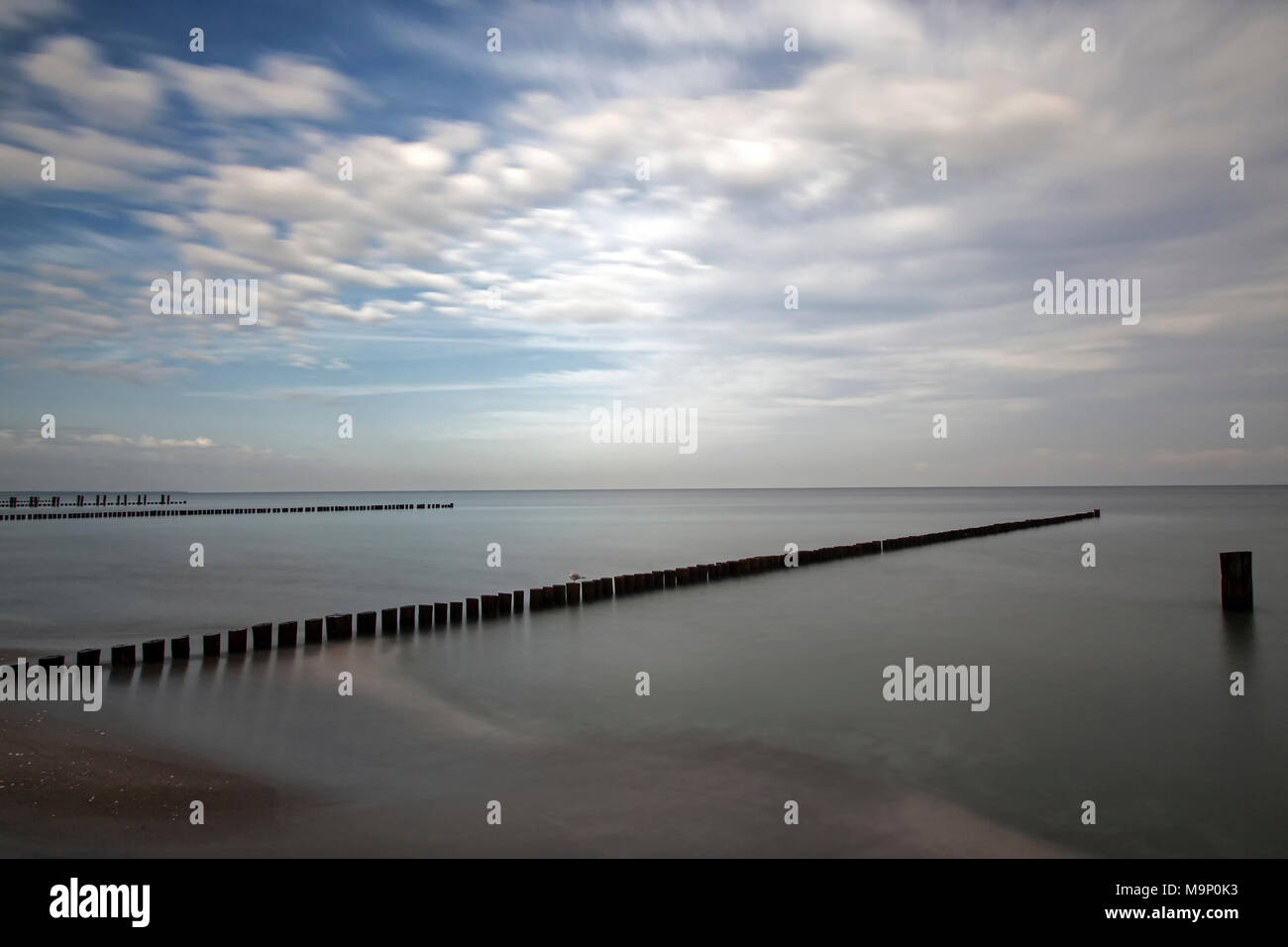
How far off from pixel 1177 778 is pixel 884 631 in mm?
8952

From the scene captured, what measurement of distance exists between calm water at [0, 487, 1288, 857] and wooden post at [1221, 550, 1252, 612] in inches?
18.2

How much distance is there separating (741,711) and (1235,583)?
15.7m

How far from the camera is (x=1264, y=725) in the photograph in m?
10.6

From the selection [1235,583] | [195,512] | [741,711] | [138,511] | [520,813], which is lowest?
[741,711]

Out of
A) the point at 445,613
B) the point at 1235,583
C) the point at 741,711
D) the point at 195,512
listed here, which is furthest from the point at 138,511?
the point at 1235,583

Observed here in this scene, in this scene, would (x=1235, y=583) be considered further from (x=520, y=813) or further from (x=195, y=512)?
(x=195, y=512)

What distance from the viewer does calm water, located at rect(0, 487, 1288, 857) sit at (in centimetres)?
752

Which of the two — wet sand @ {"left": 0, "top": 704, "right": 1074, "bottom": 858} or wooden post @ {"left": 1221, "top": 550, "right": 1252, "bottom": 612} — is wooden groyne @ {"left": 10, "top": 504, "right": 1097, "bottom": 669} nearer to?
wet sand @ {"left": 0, "top": 704, "right": 1074, "bottom": 858}

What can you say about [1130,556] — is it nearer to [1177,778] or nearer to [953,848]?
[1177,778]

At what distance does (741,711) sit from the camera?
37.1 ft
